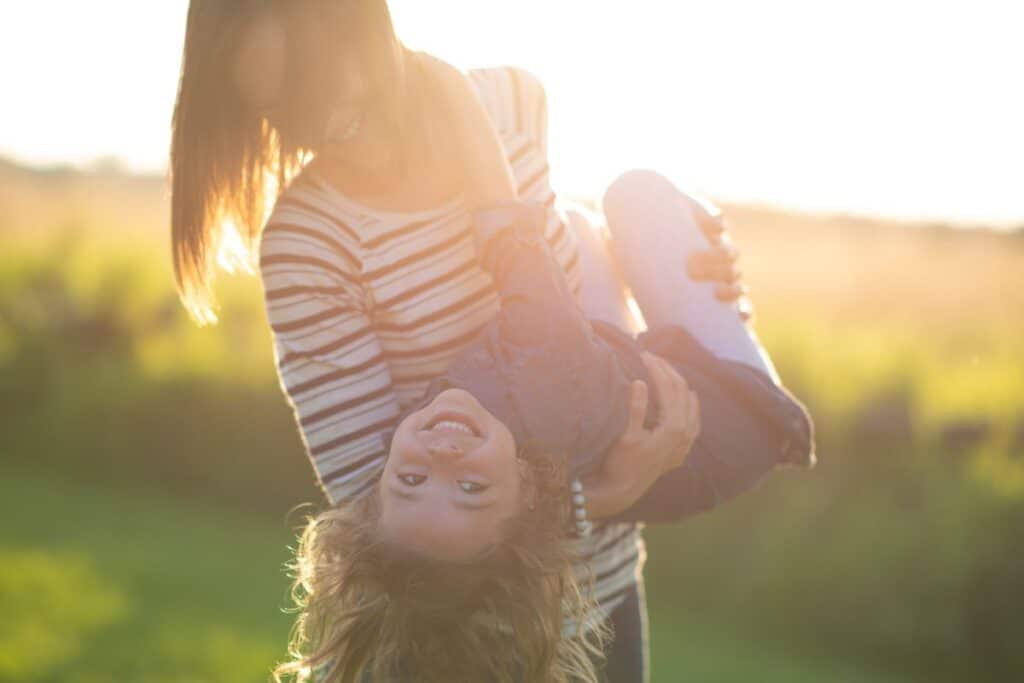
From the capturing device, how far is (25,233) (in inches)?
479

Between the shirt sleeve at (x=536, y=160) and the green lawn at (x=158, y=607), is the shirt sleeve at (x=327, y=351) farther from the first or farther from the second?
the green lawn at (x=158, y=607)

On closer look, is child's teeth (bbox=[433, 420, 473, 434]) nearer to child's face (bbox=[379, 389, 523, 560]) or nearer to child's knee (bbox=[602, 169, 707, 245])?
child's face (bbox=[379, 389, 523, 560])

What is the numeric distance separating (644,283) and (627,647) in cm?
64

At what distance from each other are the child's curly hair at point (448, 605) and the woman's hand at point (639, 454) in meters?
0.08

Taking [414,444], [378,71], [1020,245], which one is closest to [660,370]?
[414,444]

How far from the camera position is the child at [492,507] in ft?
5.56

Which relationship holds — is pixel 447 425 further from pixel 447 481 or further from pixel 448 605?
pixel 448 605

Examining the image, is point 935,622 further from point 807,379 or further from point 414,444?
point 414,444

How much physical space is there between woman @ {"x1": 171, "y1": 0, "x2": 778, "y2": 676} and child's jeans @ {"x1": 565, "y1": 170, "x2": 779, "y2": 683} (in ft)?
0.70

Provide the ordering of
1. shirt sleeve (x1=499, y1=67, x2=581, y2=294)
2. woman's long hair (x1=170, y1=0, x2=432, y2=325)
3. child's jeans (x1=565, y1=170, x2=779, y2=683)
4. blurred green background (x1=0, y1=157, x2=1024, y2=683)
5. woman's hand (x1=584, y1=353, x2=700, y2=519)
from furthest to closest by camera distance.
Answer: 1. blurred green background (x1=0, y1=157, x2=1024, y2=683)
2. child's jeans (x1=565, y1=170, x2=779, y2=683)
3. shirt sleeve (x1=499, y1=67, x2=581, y2=294)
4. woman's hand (x1=584, y1=353, x2=700, y2=519)
5. woman's long hair (x1=170, y1=0, x2=432, y2=325)

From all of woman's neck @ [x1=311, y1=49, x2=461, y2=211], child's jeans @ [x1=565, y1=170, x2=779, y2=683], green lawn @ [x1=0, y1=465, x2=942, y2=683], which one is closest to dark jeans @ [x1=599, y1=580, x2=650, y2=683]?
child's jeans @ [x1=565, y1=170, x2=779, y2=683]

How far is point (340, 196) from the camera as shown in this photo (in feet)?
5.76

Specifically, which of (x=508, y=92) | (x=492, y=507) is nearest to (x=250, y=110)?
(x=508, y=92)

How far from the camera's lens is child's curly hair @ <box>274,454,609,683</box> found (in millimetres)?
1691
